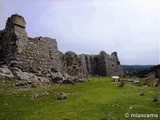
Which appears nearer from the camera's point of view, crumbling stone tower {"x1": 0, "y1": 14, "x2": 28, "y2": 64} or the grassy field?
the grassy field

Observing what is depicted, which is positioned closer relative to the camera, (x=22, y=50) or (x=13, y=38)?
(x=13, y=38)

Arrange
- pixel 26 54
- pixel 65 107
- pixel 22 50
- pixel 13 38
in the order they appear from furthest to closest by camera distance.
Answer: pixel 26 54 → pixel 22 50 → pixel 13 38 → pixel 65 107

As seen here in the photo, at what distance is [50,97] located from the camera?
63.3ft

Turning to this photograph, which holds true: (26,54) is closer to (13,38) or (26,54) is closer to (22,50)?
(22,50)

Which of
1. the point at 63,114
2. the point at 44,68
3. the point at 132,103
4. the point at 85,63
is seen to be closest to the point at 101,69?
the point at 85,63

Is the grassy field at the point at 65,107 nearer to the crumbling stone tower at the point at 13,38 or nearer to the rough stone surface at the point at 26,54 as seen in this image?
the rough stone surface at the point at 26,54

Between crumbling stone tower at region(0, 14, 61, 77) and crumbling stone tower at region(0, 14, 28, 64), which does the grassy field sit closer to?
crumbling stone tower at region(0, 14, 61, 77)

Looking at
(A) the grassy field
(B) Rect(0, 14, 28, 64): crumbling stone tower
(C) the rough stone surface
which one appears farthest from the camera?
(B) Rect(0, 14, 28, 64): crumbling stone tower

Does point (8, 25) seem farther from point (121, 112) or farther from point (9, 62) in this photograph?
point (121, 112)

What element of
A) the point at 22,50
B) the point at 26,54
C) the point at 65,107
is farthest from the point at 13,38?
the point at 65,107

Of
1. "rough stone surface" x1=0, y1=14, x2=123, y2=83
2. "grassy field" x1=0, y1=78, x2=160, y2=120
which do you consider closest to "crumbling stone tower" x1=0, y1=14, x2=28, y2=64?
"rough stone surface" x1=0, y1=14, x2=123, y2=83

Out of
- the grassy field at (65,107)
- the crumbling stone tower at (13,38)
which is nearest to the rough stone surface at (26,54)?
the crumbling stone tower at (13,38)

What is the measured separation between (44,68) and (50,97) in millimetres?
14507

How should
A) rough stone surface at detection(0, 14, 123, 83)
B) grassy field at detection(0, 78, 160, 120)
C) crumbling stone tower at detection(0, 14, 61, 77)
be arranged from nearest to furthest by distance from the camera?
grassy field at detection(0, 78, 160, 120), rough stone surface at detection(0, 14, 123, 83), crumbling stone tower at detection(0, 14, 61, 77)
